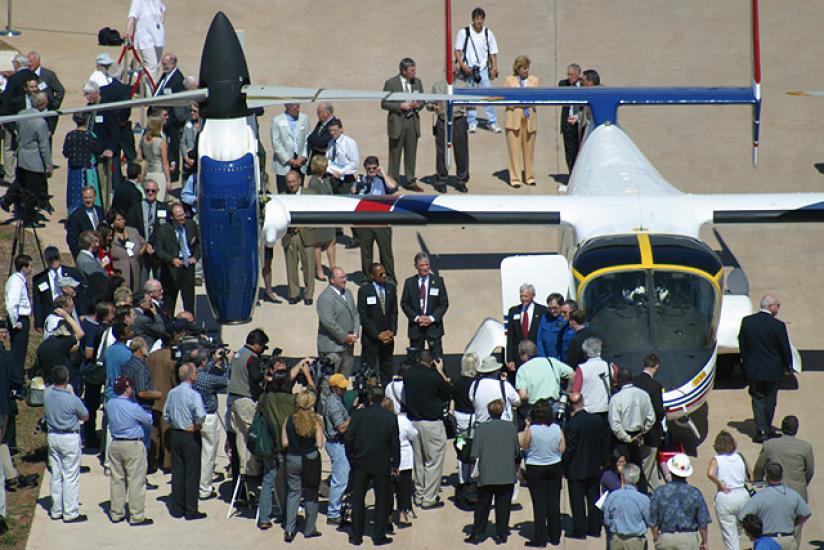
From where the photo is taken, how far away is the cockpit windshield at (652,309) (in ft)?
58.7

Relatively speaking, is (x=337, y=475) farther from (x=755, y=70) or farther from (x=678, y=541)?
(x=755, y=70)

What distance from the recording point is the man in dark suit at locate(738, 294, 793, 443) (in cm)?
1833

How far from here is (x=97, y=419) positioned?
748 inches

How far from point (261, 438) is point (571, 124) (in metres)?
11.2

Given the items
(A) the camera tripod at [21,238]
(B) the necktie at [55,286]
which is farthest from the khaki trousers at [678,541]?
(A) the camera tripod at [21,238]

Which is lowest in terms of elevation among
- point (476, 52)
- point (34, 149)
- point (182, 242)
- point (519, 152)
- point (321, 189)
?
point (182, 242)

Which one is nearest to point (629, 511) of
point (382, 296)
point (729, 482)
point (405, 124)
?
point (729, 482)

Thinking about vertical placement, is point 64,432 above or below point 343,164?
below

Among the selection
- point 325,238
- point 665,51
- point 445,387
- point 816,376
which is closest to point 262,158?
point 325,238

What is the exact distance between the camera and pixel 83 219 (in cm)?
2127

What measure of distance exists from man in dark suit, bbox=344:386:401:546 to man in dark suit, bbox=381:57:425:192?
365 inches

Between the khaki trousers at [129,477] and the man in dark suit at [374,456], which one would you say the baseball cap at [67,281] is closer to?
the khaki trousers at [129,477]

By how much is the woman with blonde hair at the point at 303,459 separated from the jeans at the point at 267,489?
9.1 inches

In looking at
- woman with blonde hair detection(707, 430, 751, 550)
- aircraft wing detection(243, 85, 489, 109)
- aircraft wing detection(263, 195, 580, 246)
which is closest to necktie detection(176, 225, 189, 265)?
aircraft wing detection(263, 195, 580, 246)
